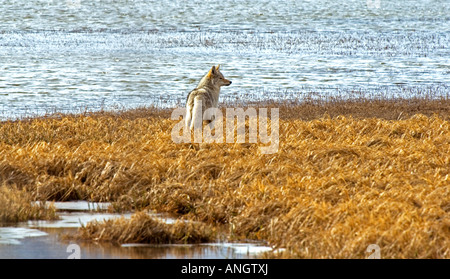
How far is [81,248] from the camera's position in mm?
6895

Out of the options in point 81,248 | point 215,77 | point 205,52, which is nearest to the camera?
point 81,248

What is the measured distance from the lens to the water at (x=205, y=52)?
20.1 metres

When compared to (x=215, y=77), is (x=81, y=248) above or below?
below

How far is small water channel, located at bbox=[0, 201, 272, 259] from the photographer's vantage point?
22.0 ft

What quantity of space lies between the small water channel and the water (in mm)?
9305

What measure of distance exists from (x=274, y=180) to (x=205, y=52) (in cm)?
2083

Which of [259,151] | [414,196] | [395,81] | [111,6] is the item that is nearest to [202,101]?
[259,151]

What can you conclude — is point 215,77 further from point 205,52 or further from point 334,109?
point 205,52

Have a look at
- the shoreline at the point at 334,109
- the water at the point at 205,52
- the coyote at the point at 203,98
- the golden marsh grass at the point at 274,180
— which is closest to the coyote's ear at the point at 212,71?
the coyote at the point at 203,98

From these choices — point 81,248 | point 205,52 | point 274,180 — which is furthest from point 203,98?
point 205,52

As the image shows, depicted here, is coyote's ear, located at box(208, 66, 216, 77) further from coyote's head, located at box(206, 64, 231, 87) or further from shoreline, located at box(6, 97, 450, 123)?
shoreline, located at box(6, 97, 450, 123)

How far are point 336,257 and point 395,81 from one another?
16.4m

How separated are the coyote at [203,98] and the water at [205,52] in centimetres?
551

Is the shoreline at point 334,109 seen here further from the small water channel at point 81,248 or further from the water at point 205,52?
the small water channel at point 81,248
